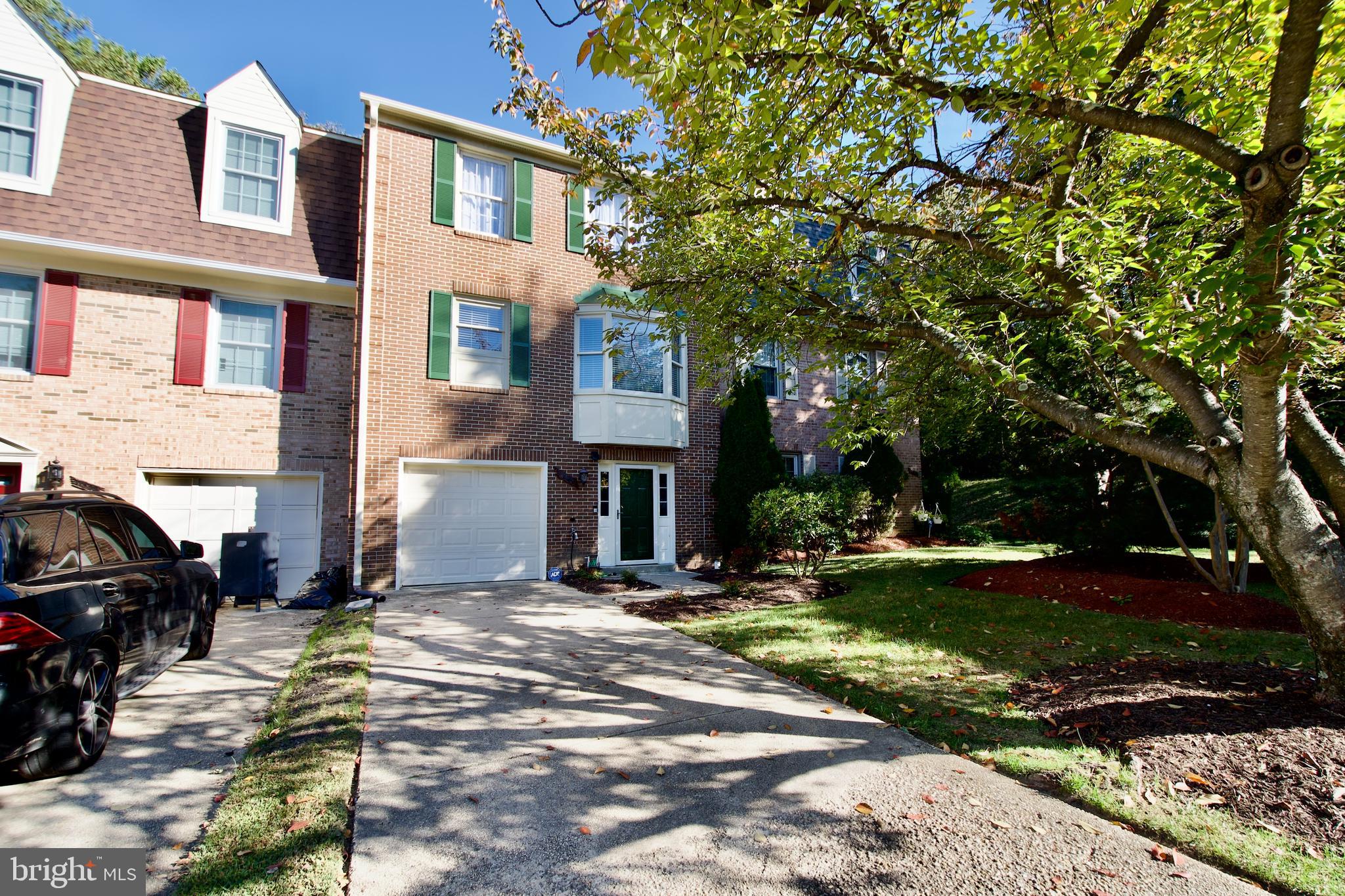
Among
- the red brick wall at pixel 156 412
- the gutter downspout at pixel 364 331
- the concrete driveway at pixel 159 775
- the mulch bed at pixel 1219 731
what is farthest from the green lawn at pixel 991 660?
the red brick wall at pixel 156 412

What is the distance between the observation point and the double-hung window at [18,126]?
934 cm

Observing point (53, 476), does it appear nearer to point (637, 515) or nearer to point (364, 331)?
point (364, 331)

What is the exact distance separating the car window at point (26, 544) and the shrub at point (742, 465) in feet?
33.7

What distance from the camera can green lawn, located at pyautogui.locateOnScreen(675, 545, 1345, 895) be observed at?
2814 millimetres

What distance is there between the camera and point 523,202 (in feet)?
39.3

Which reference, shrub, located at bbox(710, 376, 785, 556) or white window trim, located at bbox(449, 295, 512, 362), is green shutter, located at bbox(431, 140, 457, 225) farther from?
shrub, located at bbox(710, 376, 785, 556)

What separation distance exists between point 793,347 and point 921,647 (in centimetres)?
401

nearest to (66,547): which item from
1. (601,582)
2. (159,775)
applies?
(159,775)

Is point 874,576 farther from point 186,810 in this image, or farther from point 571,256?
point 186,810

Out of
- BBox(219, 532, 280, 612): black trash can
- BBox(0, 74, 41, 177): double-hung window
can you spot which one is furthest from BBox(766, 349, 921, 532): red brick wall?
BBox(0, 74, 41, 177): double-hung window

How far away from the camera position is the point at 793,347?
27.3ft

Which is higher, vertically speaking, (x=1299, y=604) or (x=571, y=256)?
(x=571, y=256)

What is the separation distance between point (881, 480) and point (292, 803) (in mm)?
15368

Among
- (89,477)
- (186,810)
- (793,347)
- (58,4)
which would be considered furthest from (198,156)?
(58,4)
